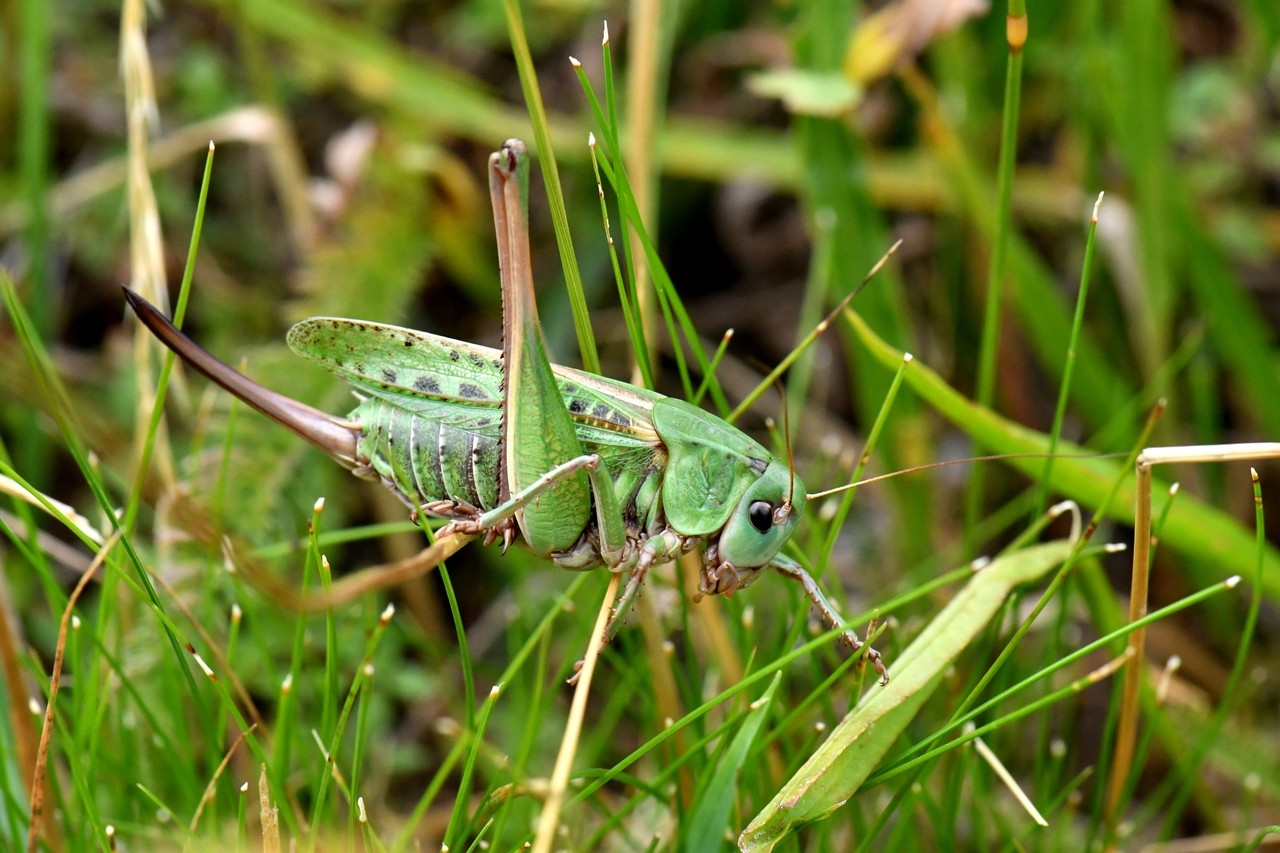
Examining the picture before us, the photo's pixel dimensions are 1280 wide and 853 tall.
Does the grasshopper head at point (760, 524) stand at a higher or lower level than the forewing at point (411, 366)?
lower

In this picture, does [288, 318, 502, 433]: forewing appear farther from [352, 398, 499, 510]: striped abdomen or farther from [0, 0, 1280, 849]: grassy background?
[0, 0, 1280, 849]: grassy background

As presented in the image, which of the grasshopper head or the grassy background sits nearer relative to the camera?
the grasshopper head

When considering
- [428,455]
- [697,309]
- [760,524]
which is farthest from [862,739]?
[697,309]

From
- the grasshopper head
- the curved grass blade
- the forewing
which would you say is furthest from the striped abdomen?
the curved grass blade

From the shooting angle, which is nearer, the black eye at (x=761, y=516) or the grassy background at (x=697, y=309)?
the black eye at (x=761, y=516)

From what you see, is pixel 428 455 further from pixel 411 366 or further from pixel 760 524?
pixel 760 524

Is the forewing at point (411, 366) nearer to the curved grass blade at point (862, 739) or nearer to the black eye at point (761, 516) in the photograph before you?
the black eye at point (761, 516)

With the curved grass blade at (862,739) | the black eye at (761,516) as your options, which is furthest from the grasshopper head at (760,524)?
the curved grass blade at (862,739)
